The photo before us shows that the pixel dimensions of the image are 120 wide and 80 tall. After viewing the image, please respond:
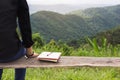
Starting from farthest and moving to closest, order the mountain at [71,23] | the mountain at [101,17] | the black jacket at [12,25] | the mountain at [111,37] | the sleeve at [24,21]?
the mountain at [101,17]
the mountain at [71,23]
the mountain at [111,37]
the sleeve at [24,21]
the black jacket at [12,25]

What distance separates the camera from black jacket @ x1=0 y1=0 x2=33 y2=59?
292 cm

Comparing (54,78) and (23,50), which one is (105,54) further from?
(23,50)

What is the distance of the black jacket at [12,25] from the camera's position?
115 inches

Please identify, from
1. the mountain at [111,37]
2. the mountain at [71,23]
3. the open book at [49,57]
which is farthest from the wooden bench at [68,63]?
the mountain at [71,23]

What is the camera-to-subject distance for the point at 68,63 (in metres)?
3.31

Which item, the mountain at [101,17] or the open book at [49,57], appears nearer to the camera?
the open book at [49,57]

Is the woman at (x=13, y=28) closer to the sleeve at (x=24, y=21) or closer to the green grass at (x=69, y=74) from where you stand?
the sleeve at (x=24, y=21)

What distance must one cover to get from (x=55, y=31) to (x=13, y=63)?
82318 mm

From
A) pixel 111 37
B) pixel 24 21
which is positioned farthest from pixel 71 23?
pixel 24 21

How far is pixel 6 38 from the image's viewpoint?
118 inches

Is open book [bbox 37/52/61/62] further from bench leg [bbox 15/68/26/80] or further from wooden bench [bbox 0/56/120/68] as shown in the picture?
bench leg [bbox 15/68/26/80]

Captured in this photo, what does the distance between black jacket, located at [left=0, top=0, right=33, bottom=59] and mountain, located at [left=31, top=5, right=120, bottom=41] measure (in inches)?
2782

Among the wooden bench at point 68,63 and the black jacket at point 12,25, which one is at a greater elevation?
the black jacket at point 12,25

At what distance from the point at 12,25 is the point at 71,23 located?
99.7 metres
